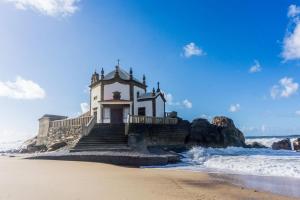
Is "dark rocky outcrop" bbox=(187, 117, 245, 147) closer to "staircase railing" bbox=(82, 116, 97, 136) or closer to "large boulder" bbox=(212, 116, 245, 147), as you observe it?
"large boulder" bbox=(212, 116, 245, 147)

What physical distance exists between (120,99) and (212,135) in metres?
9.68

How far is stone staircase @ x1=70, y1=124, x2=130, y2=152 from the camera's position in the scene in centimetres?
2126

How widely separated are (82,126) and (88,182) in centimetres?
1440

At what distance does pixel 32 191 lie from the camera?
8.05 meters

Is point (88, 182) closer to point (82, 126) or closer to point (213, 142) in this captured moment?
point (82, 126)

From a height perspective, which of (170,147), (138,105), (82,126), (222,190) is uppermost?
(138,105)

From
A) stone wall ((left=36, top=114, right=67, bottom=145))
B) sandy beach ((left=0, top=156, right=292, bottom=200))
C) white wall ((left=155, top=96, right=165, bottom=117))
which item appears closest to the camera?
sandy beach ((left=0, top=156, right=292, bottom=200))

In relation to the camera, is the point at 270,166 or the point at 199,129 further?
the point at 199,129

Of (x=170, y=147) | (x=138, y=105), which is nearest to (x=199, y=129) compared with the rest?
(x=170, y=147)

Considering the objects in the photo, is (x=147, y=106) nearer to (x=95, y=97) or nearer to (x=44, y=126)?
(x=95, y=97)

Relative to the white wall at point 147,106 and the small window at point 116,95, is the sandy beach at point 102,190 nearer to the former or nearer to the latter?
the small window at point 116,95

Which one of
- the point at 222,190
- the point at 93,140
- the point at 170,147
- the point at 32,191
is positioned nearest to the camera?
the point at 32,191

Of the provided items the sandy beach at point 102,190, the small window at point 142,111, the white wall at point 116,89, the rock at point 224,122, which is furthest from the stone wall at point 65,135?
the rock at point 224,122

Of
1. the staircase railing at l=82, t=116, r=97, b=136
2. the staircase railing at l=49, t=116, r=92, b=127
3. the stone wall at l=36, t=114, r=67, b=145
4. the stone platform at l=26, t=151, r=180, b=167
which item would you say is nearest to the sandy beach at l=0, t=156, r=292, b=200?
the stone platform at l=26, t=151, r=180, b=167
